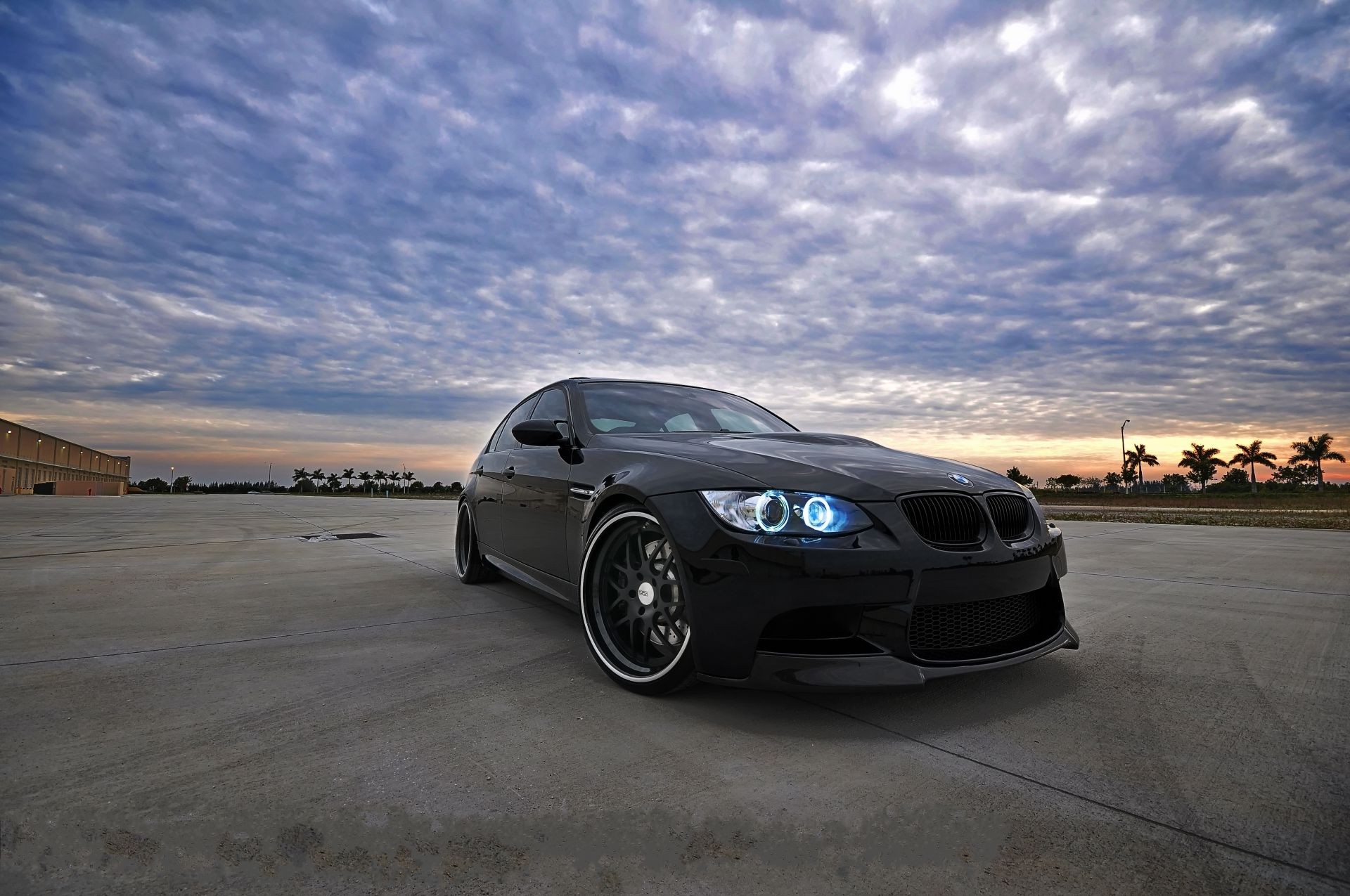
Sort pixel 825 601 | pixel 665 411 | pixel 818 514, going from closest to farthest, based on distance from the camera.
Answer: pixel 825 601, pixel 818 514, pixel 665 411

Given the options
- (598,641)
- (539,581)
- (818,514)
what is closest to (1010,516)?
(818,514)

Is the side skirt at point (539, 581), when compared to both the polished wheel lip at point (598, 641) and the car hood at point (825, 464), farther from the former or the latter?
the car hood at point (825, 464)

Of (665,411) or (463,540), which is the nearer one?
(665,411)

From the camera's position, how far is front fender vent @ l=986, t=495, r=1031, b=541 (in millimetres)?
2525

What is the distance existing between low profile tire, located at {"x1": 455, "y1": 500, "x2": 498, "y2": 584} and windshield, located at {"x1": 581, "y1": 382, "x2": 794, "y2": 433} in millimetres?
1666

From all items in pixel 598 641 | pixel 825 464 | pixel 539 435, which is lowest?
pixel 598 641

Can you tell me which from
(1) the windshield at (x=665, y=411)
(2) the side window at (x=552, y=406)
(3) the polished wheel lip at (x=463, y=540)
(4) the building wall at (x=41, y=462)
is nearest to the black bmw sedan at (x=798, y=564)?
Answer: (1) the windshield at (x=665, y=411)

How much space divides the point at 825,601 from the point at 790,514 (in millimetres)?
305

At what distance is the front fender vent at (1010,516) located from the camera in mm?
2525

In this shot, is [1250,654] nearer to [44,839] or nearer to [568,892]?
[568,892]

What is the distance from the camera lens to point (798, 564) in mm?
2111

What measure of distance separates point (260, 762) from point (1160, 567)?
6.62 meters

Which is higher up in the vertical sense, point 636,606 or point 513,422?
point 513,422

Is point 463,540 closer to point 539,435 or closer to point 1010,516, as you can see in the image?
point 539,435
